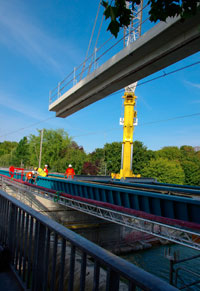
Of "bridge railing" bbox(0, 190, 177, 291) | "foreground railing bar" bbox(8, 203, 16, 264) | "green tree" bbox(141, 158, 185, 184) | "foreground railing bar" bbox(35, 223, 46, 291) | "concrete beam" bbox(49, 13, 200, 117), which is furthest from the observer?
"green tree" bbox(141, 158, 185, 184)

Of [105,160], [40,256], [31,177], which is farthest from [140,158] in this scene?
[40,256]

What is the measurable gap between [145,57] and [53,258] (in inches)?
356

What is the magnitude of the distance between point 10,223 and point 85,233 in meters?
18.9

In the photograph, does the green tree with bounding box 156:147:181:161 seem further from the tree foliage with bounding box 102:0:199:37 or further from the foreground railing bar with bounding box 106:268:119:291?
the foreground railing bar with bounding box 106:268:119:291

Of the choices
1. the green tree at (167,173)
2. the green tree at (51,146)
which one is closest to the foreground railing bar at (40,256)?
the green tree at (167,173)

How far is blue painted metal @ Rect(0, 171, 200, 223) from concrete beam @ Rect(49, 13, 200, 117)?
5361 millimetres

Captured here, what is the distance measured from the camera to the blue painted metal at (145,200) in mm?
6946

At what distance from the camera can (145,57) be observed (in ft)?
30.9

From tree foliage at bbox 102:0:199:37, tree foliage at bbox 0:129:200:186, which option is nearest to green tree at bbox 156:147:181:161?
tree foliage at bbox 0:129:200:186

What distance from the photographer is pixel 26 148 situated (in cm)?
6762

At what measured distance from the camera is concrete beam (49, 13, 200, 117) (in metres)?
7.71

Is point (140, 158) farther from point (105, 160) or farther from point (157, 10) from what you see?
point (157, 10)

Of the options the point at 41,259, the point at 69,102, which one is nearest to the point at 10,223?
the point at 41,259

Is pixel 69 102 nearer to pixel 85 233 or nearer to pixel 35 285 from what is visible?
pixel 85 233
